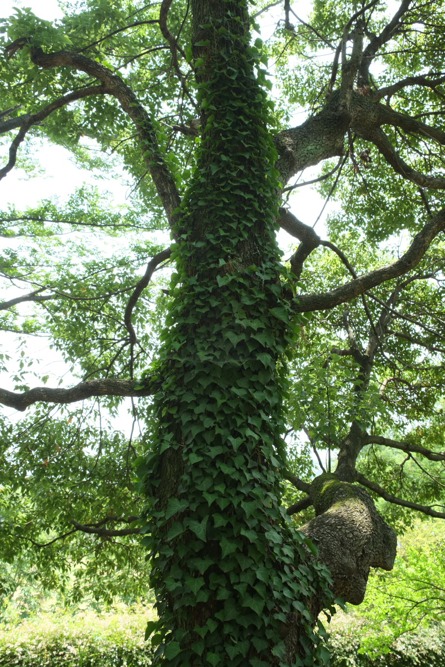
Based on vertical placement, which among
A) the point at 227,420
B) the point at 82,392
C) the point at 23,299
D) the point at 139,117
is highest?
the point at 23,299

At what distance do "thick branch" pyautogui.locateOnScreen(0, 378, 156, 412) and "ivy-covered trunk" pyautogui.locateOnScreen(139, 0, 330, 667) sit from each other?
21.0 inches

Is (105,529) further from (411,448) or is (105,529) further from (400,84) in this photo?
(400,84)

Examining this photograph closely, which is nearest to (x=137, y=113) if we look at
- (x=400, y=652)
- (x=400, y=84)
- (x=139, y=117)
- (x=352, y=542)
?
(x=139, y=117)

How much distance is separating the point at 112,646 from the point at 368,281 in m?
8.68

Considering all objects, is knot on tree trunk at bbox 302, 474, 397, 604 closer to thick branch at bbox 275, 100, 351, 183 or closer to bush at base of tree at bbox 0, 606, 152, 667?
thick branch at bbox 275, 100, 351, 183

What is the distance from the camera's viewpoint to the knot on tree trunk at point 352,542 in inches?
126

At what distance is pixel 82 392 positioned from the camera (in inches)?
169

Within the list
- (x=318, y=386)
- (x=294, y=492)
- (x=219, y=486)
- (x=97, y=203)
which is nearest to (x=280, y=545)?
(x=219, y=486)

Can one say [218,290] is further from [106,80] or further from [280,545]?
[106,80]

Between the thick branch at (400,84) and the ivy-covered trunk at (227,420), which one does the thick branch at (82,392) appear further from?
the thick branch at (400,84)

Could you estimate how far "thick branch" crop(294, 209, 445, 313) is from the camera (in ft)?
12.7

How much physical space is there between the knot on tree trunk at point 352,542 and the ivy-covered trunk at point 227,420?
0.97 feet

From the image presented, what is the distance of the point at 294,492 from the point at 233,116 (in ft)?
20.8

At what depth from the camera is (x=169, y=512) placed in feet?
8.88
